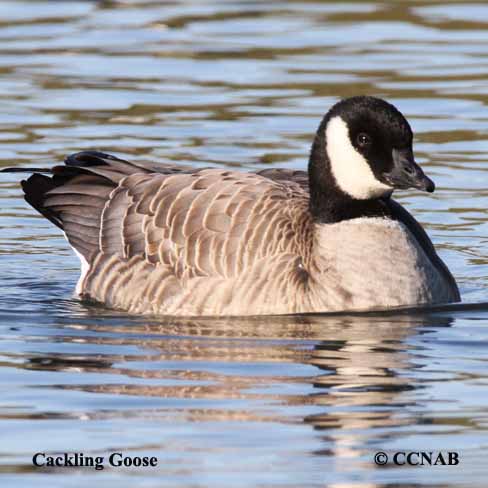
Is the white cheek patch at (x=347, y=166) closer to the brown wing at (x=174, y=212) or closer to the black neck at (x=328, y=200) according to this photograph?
the black neck at (x=328, y=200)

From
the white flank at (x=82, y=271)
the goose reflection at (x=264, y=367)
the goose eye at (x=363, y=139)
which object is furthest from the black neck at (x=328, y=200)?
the white flank at (x=82, y=271)

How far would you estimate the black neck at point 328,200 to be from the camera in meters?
13.1

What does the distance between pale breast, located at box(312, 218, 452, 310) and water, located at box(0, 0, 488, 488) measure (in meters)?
0.16

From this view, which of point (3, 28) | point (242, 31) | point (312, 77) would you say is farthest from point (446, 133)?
point (3, 28)

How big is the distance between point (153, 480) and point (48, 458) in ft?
2.43

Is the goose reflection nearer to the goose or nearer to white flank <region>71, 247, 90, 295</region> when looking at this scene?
the goose

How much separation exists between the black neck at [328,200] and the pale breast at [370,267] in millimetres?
68

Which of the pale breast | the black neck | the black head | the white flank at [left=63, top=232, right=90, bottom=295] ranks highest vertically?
the black head

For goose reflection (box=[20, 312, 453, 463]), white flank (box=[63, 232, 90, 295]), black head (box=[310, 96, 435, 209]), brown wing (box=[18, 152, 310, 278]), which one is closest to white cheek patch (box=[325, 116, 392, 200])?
black head (box=[310, 96, 435, 209])

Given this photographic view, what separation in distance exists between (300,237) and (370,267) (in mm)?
609

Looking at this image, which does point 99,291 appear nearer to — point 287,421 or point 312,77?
point 287,421

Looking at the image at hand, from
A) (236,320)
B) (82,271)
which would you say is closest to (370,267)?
(236,320)

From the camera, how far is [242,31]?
25.2 m

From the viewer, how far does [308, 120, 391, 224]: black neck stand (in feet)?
42.9
